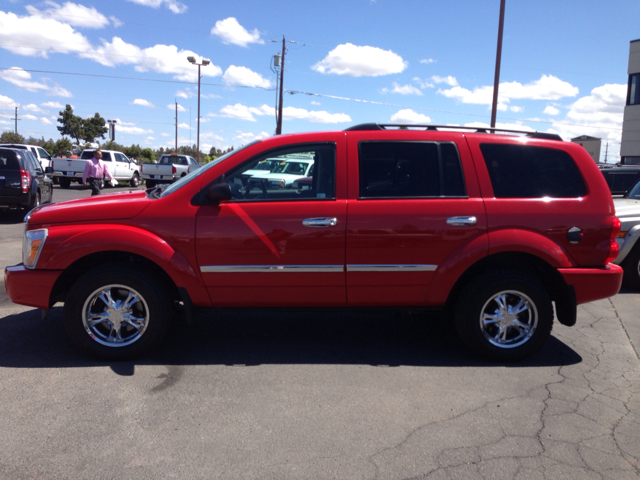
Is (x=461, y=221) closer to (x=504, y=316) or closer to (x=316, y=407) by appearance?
(x=504, y=316)

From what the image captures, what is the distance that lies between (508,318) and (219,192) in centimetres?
259

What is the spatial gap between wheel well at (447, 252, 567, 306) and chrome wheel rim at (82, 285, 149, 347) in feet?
8.61

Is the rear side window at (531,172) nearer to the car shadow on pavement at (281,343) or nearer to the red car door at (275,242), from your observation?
the red car door at (275,242)

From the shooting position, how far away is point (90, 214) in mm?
4320

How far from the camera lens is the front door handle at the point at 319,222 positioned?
4242 millimetres

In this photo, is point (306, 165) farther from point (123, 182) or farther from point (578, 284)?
point (123, 182)

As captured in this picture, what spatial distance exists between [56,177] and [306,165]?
89.9 ft

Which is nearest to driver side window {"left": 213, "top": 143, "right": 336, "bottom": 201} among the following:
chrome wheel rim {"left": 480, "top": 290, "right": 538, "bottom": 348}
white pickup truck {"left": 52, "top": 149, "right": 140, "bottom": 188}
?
chrome wheel rim {"left": 480, "top": 290, "right": 538, "bottom": 348}

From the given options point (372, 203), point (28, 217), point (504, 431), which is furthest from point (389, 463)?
point (28, 217)

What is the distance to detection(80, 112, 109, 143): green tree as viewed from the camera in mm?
74438

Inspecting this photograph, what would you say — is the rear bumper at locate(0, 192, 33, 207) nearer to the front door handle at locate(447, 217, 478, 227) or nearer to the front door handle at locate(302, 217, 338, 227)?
the front door handle at locate(302, 217, 338, 227)

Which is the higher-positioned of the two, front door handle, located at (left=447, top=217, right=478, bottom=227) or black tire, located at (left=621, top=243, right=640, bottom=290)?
front door handle, located at (left=447, top=217, right=478, bottom=227)

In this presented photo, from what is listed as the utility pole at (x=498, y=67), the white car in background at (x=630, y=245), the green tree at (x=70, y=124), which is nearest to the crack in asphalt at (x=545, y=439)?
the white car in background at (x=630, y=245)

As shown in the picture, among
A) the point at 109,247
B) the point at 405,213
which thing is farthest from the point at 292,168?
the point at 109,247
